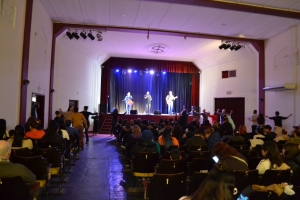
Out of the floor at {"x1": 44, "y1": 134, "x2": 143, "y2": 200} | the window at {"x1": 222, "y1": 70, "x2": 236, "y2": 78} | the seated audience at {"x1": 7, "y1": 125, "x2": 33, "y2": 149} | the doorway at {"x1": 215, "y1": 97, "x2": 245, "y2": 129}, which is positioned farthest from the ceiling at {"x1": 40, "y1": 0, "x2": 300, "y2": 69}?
the seated audience at {"x1": 7, "y1": 125, "x2": 33, "y2": 149}

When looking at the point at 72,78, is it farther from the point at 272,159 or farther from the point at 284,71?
the point at 272,159

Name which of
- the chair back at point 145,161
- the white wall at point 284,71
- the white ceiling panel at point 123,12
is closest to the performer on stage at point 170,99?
the white wall at point 284,71

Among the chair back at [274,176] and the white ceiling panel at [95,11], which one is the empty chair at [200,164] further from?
the white ceiling panel at [95,11]

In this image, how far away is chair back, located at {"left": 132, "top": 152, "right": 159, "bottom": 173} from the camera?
4227 millimetres

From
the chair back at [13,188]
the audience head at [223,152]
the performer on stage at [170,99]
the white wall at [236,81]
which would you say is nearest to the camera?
the chair back at [13,188]

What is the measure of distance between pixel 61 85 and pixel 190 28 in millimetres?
6635

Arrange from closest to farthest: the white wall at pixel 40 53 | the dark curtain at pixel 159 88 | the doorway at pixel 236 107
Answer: the white wall at pixel 40 53 < the doorway at pixel 236 107 < the dark curtain at pixel 159 88

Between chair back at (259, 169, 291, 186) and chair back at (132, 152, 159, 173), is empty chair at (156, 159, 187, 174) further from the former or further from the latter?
chair back at (259, 169, 291, 186)

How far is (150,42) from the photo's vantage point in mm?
13102

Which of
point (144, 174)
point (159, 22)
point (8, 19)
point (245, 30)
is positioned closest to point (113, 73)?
point (159, 22)

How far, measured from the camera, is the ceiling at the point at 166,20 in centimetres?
810

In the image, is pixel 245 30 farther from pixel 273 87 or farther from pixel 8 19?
pixel 8 19

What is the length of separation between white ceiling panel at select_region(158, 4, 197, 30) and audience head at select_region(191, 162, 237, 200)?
768 cm

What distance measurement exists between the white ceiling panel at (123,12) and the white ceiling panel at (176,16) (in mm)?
1252
